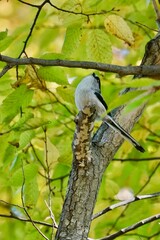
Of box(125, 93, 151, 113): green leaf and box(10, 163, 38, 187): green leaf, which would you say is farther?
box(10, 163, 38, 187): green leaf

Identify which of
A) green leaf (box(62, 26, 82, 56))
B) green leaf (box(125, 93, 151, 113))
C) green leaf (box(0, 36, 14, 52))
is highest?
green leaf (box(62, 26, 82, 56))

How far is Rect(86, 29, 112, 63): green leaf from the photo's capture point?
5.62ft

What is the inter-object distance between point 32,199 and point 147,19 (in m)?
0.85

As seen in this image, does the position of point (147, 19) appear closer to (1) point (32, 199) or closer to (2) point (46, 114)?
(2) point (46, 114)

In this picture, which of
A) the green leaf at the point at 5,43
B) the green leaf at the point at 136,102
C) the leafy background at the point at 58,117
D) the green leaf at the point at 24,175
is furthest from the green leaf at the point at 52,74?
the green leaf at the point at 136,102

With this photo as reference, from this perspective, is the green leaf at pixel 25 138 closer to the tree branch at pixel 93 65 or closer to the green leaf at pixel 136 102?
the tree branch at pixel 93 65

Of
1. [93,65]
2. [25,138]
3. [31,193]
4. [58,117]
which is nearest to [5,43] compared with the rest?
[25,138]

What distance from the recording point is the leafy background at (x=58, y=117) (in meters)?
1.63

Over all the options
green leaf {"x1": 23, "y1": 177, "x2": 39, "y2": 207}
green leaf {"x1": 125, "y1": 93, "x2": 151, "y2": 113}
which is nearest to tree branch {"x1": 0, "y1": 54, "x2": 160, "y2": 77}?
green leaf {"x1": 125, "y1": 93, "x2": 151, "y2": 113}

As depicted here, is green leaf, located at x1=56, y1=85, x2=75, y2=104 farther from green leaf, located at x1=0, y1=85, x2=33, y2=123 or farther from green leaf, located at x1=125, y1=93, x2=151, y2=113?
green leaf, located at x1=125, y1=93, x2=151, y2=113

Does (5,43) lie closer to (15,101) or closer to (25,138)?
(15,101)

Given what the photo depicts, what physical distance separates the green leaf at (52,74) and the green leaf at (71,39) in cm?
15

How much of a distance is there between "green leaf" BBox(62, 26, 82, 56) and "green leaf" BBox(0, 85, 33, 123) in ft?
0.63

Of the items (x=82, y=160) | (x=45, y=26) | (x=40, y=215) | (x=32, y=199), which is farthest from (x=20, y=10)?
(x=82, y=160)
